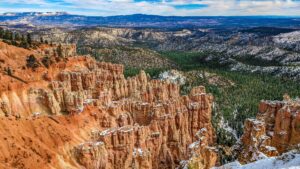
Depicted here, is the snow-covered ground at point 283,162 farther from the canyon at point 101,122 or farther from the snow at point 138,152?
the snow at point 138,152

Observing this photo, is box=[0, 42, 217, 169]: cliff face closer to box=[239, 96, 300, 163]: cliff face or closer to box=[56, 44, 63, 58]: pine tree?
box=[56, 44, 63, 58]: pine tree

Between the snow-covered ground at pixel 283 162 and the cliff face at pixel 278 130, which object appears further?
the cliff face at pixel 278 130

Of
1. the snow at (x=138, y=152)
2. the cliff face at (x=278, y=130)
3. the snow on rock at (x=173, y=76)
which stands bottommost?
the snow on rock at (x=173, y=76)

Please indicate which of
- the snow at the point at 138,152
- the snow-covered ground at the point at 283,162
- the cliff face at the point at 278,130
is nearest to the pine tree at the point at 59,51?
the snow at the point at 138,152

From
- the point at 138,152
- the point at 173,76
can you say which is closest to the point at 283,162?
the point at 138,152

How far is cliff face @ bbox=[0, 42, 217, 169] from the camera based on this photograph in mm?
39688

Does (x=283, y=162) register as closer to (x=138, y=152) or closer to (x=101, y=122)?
(x=138, y=152)

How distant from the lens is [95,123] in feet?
166

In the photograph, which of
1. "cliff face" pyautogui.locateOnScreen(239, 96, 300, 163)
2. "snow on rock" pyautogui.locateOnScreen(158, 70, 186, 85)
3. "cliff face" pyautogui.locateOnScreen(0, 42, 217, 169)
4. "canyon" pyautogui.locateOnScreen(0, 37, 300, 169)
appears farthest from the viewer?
"snow on rock" pyautogui.locateOnScreen(158, 70, 186, 85)

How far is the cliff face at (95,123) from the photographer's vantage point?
130ft

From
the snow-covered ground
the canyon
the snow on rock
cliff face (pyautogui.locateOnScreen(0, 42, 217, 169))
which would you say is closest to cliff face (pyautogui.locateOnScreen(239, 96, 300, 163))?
the canyon

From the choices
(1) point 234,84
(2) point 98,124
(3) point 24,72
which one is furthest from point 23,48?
(1) point 234,84

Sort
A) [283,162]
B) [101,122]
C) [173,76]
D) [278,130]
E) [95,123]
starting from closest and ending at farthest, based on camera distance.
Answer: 1. [283,162]
2. [278,130]
3. [95,123]
4. [101,122]
5. [173,76]

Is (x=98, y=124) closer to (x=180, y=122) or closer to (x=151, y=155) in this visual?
(x=151, y=155)
